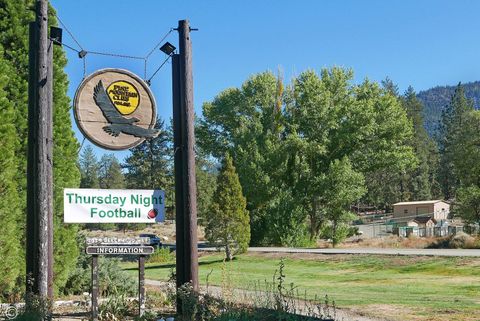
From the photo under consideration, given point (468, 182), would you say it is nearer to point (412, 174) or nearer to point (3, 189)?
point (3, 189)

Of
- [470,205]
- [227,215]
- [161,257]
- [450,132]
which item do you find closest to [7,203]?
[227,215]

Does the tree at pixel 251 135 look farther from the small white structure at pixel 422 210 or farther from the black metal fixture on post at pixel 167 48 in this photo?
the black metal fixture on post at pixel 167 48

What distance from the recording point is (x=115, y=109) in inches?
358

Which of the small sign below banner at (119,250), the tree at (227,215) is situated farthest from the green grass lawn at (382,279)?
the small sign below banner at (119,250)

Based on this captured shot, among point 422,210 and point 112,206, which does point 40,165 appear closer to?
point 112,206

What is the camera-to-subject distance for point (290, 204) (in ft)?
149

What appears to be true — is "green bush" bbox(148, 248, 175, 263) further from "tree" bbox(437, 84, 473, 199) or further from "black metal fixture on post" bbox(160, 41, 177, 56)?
"tree" bbox(437, 84, 473, 199)

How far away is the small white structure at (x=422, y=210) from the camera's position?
73.3 metres

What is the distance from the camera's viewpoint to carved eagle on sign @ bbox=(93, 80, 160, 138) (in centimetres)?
894

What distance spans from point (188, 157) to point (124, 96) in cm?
136

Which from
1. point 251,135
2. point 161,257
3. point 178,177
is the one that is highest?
point 251,135

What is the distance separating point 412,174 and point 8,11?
315ft

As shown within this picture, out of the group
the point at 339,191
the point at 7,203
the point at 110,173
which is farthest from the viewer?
the point at 110,173

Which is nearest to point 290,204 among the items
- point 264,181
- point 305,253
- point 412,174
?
point 264,181
